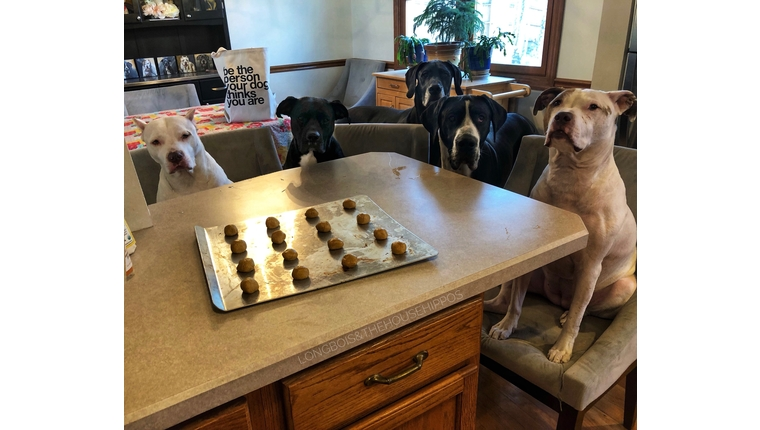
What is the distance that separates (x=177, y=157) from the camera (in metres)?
1.60

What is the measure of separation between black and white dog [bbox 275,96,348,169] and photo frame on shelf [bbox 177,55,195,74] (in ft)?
11.8

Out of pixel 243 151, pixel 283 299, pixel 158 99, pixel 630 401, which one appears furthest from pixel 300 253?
pixel 158 99

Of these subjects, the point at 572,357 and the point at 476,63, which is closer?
the point at 572,357

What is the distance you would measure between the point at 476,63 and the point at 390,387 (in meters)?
3.11

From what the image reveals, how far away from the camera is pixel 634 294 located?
1.35 meters

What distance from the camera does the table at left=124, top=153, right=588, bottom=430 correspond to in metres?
0.62

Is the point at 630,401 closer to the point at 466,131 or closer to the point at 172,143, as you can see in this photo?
the point at 466,131

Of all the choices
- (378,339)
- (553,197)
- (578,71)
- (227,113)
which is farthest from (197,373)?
(578,71)

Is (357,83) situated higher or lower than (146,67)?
lower

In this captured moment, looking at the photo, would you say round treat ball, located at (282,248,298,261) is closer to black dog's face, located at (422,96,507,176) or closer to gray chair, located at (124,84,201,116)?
black dog's face, located at (422,96,507,176)

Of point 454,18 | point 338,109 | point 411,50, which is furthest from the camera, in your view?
point 411,50

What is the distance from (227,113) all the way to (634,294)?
2726mm

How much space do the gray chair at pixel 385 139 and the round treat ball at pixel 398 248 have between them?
1.21 metres

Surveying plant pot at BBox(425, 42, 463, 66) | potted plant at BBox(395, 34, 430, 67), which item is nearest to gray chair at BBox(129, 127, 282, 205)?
plant pot at BBox(425, 42, 463, 66)
